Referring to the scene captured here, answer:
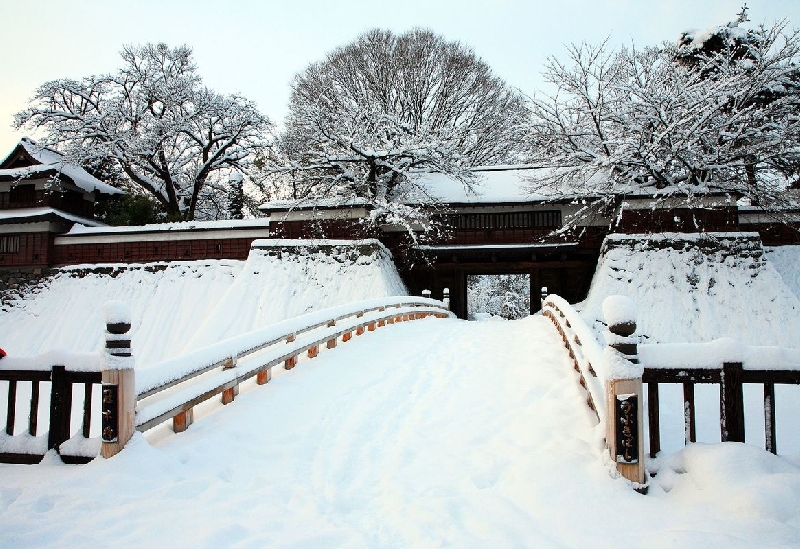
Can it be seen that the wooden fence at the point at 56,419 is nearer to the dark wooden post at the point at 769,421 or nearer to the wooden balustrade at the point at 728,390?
the wooden balustrade at the point at 728,390

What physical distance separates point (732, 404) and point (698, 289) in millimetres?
15705

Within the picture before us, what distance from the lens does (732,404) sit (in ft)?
12.6

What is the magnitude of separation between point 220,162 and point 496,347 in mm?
25194

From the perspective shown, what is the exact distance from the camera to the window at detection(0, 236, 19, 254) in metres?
24.5

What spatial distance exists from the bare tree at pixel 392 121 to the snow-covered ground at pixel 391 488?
15748mm

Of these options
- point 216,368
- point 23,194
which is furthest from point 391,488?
point 23,194

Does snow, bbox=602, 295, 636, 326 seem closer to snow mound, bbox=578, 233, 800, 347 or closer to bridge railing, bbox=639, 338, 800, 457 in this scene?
bridge railing, bbox=639, 338, 800, 457

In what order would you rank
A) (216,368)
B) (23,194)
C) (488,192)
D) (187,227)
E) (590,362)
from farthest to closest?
(23,194), (187,227), (488,192), (216,368), (590,362)

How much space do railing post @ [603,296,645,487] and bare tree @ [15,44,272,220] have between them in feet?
92.4

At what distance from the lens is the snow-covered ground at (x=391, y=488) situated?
3.09 m

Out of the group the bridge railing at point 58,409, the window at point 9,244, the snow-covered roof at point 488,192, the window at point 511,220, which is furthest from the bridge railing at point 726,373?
the window at point 9,244

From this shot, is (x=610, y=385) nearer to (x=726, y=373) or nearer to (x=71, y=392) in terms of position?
(x=726, y=373)

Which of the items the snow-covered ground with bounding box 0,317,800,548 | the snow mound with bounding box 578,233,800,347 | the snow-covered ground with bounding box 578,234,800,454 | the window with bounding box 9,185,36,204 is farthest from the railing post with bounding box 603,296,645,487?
the window with bounding box 9,185,36,204

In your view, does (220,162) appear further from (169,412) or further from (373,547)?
(373,547)
